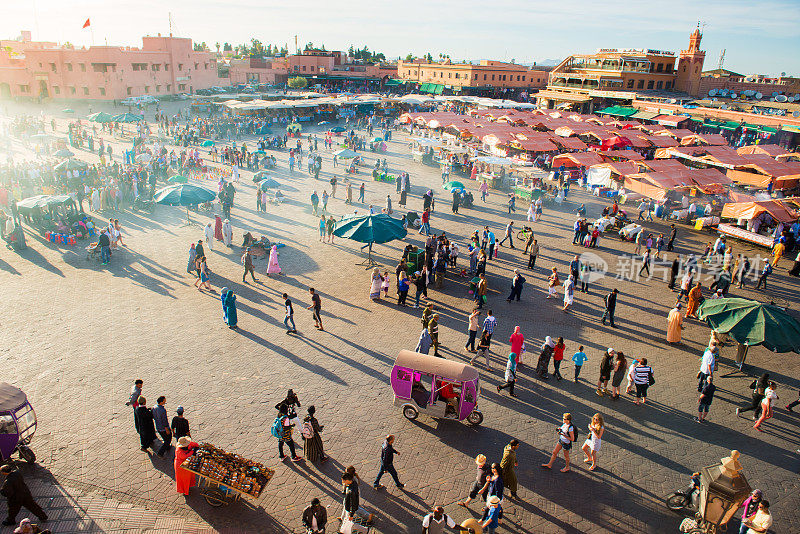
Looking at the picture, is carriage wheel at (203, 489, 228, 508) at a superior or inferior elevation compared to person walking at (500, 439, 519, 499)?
inferior

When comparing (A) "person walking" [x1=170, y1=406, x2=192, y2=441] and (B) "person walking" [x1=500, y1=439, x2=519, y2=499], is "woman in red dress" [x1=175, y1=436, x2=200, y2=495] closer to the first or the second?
(A) "person walking" [x1=170, y1=406, x2=192, y2=441]

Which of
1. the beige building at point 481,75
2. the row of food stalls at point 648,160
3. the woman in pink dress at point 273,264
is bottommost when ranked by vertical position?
the woman in pink dress at point 273,264

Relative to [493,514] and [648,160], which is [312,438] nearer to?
[493,514]

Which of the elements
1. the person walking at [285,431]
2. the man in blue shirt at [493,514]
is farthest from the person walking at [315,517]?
the man in blue shirt at [493,514]

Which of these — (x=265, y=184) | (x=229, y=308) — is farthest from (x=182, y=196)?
(x=229, y=308)

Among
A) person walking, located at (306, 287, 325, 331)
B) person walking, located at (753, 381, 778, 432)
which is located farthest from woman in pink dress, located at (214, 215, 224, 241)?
person walking, located at (753, 381, 778, 432)

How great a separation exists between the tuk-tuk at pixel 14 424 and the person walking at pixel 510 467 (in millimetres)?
7491

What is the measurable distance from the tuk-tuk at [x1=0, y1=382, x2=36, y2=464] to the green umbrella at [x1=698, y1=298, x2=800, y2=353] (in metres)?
13.8

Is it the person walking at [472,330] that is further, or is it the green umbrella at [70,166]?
the green umbrella at [70,166]

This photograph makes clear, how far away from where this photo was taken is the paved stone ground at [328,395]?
7.24m

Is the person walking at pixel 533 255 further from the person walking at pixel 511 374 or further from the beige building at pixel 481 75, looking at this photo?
the beige building at pixel 481 75

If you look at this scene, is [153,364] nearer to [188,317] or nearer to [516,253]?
[188,317]

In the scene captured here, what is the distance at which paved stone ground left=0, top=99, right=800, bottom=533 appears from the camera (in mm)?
7242

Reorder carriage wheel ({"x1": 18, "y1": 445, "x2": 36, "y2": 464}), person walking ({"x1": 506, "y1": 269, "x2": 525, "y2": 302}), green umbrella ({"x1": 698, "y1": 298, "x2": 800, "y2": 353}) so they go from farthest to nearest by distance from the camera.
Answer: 1. person walking ({"x1": 506, "y1": 269, "x2": 525, "y2": 302})
2. green umbrella ({"x1": 698, "y1": 298, "x2": 800, "y2": 353})
3. carriage wheel ({"x1": 18, "y1": 445, "x2": 36, "y2": 464})
